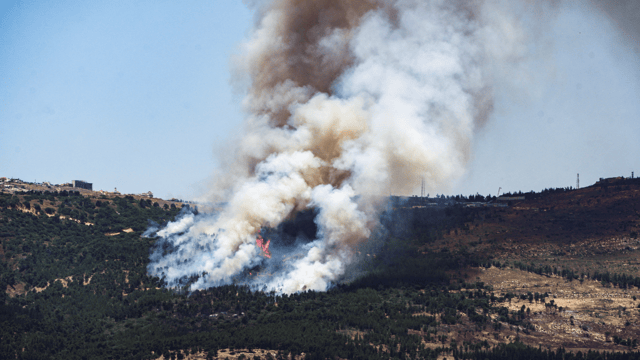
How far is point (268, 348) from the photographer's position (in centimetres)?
7831

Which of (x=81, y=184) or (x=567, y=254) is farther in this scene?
(x=81, y=184)

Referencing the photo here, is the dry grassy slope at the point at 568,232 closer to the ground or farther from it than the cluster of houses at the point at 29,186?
closer to the ground

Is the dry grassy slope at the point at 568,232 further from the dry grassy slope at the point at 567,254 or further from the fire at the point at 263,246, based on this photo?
the fire at the point at 263,246

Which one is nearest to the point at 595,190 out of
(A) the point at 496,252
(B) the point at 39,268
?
(A) the point at 496,252

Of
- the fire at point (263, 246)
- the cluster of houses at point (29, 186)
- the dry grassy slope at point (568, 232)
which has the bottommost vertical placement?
the fire at point (263, 246)

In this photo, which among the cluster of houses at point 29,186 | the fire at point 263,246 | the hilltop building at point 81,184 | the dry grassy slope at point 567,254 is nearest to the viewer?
the dry grassy slope at point 567,254

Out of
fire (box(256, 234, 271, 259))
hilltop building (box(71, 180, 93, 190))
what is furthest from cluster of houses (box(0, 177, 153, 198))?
fire (box(256, 234, 271, 259))

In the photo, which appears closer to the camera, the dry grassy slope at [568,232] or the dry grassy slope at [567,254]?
the dry grassy slope at [567,254]

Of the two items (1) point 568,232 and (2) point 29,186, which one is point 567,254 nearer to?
(1) point 568,232

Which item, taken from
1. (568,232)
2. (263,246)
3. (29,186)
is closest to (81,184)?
(29,186)

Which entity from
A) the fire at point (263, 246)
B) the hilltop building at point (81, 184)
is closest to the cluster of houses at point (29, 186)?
the hilltop building at point (81, 184)

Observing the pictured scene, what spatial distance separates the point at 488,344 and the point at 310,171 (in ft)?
109

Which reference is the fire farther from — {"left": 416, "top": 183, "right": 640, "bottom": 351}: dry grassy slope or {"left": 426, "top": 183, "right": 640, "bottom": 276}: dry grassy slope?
{"left": 426, "top": 183, "right": 640, "bottom": 276}: dry grassy slope

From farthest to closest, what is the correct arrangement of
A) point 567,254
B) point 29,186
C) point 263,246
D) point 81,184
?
1. point 81,184
2. point 29,186
3. point 567,254
4. point 263,246
